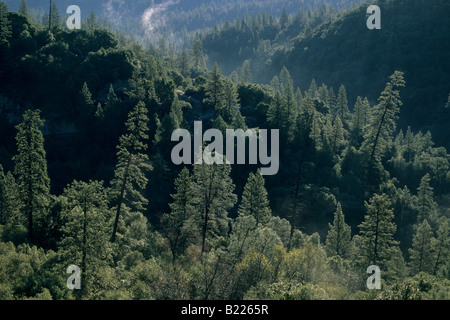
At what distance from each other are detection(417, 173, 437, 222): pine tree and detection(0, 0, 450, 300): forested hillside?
278 millimetres

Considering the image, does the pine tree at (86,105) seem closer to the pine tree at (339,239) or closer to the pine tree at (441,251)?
the pine tree at (339,239)

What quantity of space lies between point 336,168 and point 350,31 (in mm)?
121197

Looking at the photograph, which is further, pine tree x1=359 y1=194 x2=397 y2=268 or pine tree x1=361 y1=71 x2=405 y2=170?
pine tree x1=361 y1=71 x2=405 y2=170

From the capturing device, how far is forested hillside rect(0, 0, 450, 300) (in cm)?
2942

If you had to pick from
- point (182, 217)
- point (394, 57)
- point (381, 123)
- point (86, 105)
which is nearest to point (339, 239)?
point (182, 217)

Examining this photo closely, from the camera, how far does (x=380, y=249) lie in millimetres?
43531

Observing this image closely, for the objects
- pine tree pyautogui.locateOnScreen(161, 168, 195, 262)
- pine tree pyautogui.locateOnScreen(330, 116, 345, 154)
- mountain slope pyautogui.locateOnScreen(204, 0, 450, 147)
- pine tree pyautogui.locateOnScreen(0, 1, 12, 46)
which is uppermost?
mountain slope pyautogui.locateOnScreen(204, 0, 450, 147)

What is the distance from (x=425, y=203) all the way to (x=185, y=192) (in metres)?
47.0

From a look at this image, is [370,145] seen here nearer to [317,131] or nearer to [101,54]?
[317,131]

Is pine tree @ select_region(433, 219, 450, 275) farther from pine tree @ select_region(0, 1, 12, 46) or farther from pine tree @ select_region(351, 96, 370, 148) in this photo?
pine tree @ select_region(0, 1, 12, 46)

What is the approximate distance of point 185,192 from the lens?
44.2 m

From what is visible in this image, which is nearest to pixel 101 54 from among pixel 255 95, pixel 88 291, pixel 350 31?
pixel 255 95

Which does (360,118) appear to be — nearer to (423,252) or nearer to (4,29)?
(423,252)

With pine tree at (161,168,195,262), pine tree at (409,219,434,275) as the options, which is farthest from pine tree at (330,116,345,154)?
pine tree at (161,168,195,262)
